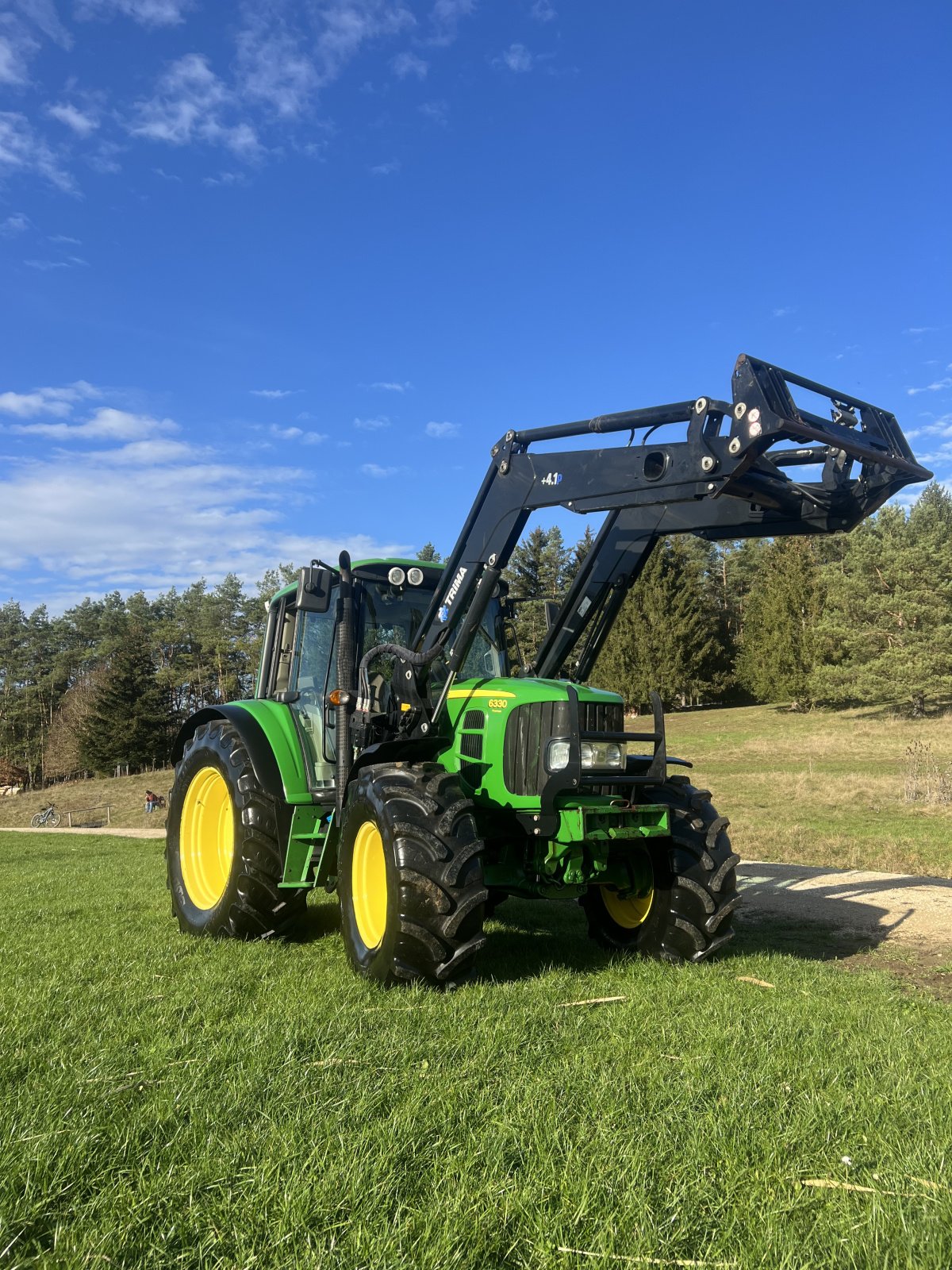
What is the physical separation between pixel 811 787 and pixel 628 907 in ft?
53.6

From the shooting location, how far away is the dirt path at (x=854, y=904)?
8.21 meters

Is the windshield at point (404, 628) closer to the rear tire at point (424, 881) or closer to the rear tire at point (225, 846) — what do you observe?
the rear tire at point (225, 846)

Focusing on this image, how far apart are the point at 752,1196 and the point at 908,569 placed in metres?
43.1

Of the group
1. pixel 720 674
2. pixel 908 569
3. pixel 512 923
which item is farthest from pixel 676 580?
pixel 512 923

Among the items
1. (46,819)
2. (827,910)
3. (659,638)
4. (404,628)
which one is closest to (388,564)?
(404,628)

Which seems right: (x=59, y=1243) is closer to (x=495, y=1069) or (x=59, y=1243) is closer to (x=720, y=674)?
(x=495, y=1069)

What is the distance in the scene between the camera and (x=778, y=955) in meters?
6.42

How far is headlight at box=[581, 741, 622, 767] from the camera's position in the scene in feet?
18.7

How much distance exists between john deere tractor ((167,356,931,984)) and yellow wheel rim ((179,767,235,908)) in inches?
2.0

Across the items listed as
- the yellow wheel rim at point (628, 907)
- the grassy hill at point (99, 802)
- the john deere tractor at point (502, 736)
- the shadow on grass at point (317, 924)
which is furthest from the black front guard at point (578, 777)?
the grassy hill at point (99, 802)

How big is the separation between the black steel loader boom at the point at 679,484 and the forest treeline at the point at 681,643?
19126mm

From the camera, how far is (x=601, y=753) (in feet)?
19.1

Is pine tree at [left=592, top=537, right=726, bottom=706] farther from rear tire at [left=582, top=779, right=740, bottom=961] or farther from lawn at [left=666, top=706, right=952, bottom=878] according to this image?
rear tire at [left=582, top=779, right=740, bottom=961]

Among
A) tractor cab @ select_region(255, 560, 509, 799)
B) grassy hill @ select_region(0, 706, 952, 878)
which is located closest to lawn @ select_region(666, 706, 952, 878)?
grassy hill @ select_region(0, 706, 952, 878)
